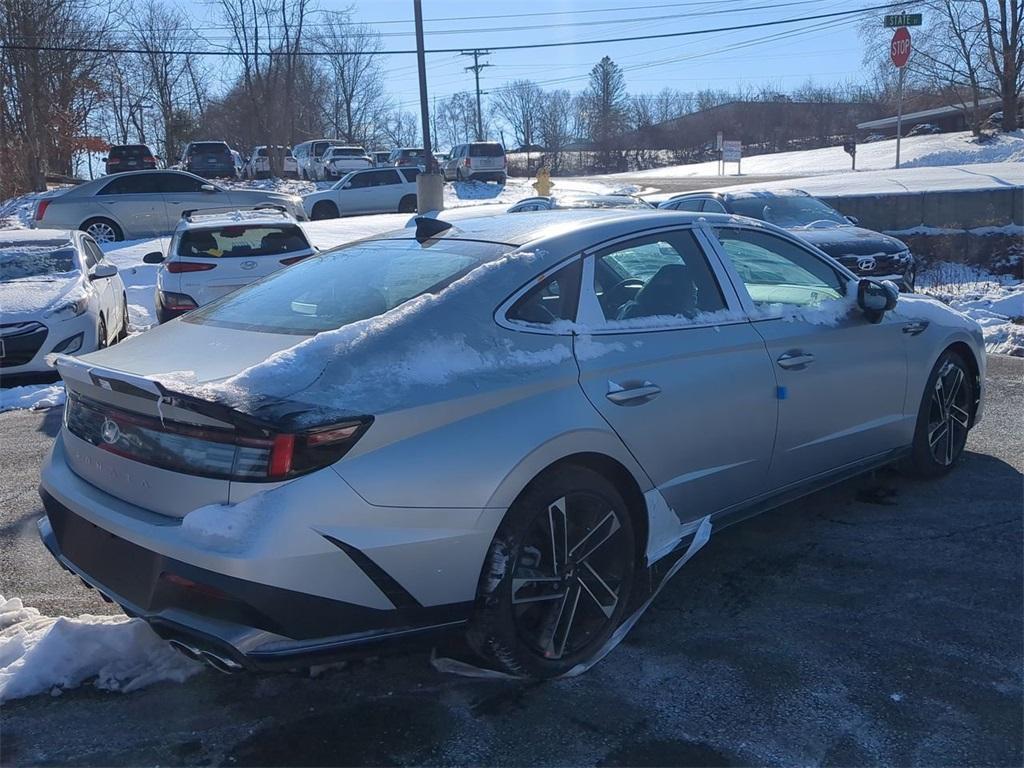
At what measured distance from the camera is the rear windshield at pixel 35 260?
9565mm

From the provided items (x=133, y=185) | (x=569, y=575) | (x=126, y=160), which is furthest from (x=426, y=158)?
(x=569, y=575)

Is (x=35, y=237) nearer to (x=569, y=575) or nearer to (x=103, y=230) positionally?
(x=569, y=575)

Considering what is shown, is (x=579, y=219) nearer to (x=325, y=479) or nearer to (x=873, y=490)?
(x=325, y=479)

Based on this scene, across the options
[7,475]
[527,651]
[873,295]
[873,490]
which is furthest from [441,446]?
[7,475]

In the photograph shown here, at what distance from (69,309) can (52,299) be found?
24cm

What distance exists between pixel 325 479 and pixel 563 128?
3475 inches

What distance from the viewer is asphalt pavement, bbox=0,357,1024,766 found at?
2904 mm

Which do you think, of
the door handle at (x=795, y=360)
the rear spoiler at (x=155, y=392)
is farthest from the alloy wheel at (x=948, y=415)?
the rear spoiler at (x=155, y=392)

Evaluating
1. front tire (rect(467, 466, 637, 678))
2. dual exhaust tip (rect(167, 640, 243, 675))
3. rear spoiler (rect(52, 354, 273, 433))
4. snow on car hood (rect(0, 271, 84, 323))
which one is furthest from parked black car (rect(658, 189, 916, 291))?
dual exhaust tip (rect(167, 640, 243, 675))

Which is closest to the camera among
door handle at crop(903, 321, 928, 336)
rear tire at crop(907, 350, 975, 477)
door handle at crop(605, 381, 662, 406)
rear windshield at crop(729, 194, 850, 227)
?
door handle at crop(605, 381, 662, 406)

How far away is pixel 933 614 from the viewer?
3.77 meters

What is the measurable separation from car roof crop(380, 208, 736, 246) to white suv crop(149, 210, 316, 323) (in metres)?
6.42

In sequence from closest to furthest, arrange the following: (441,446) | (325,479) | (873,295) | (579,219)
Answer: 1. (325,479)
2. (441,446)
3. (579,219)
4. (873,295)

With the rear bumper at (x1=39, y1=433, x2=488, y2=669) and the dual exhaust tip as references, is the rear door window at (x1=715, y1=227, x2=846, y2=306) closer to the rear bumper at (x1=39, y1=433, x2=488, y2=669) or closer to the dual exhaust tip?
the rear bumper at (x1=39, y1=433, x2=488, y2=669)
